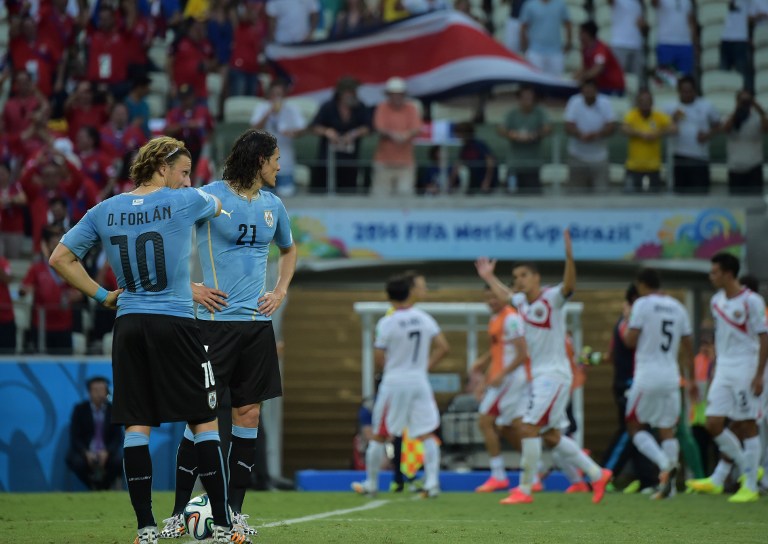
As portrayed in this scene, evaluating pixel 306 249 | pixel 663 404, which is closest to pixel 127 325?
pixel 663 404

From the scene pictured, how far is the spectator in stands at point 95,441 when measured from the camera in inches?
624

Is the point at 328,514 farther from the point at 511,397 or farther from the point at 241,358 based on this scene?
the point at 511,397

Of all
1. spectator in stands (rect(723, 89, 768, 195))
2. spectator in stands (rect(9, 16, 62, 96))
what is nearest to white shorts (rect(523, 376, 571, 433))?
spectator in stands (rect(723, 89, 768, 195))

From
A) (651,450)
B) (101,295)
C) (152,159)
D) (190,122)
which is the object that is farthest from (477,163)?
(101,295)

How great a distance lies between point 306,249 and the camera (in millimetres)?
18406

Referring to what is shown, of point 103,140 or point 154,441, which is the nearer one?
point 154,441

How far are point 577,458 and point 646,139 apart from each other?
6983 millimetres

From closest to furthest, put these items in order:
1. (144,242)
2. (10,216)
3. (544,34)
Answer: (144,242), (10,216), (544,34)

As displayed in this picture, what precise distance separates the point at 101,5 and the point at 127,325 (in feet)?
49.5

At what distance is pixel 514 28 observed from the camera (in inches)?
830

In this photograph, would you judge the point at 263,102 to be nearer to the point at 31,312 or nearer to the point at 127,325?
the point at 31,312

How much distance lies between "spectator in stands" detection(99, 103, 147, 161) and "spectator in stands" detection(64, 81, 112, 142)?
2.02 ft

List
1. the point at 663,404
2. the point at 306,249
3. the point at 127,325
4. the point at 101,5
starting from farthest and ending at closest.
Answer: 1. the point at 101,5
2. the point at 306,249
3. the point at 663,404
4. the point at 127,325

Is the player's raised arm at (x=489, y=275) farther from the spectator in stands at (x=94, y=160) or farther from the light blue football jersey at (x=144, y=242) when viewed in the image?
the spectator in stands at (x=94, y=160)
